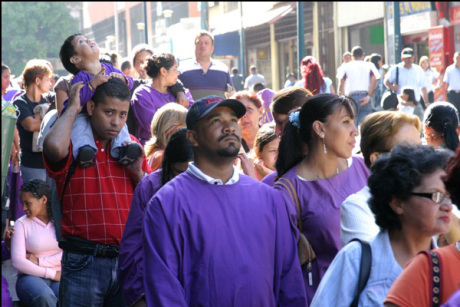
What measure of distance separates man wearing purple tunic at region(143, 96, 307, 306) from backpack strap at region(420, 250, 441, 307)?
3.73 feet

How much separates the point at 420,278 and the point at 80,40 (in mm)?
4009

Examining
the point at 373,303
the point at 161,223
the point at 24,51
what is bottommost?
the point at 373,303

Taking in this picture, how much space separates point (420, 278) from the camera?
2.69 m

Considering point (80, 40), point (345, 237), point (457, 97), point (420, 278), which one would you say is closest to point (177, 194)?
point (345, 237)

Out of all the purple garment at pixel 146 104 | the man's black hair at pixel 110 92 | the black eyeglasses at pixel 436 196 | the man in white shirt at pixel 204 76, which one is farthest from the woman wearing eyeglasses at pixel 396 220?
the man in white shirt at pixel 204 76

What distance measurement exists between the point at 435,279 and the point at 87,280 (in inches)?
96.7

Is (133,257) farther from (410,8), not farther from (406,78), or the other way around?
(410,8)

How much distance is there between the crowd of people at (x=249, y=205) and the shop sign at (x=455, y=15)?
2016 centimetres

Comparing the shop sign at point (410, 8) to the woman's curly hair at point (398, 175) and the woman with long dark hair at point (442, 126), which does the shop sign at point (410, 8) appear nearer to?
the woman with long dark hair at point (442, 126)

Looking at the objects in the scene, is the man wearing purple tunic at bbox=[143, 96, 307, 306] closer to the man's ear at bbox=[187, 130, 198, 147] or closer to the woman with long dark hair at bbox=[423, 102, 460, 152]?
the man's ear at bbox=[187, 130, 198, 147]

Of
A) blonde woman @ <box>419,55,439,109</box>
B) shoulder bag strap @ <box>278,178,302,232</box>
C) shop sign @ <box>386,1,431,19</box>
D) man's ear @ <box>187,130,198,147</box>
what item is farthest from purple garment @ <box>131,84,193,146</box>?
shop sign @ <box>386,1,431,19</box>

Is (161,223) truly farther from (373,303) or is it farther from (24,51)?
(24,51)

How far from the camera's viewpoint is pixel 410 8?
91.4ft

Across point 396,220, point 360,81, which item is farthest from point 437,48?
point 396,220
